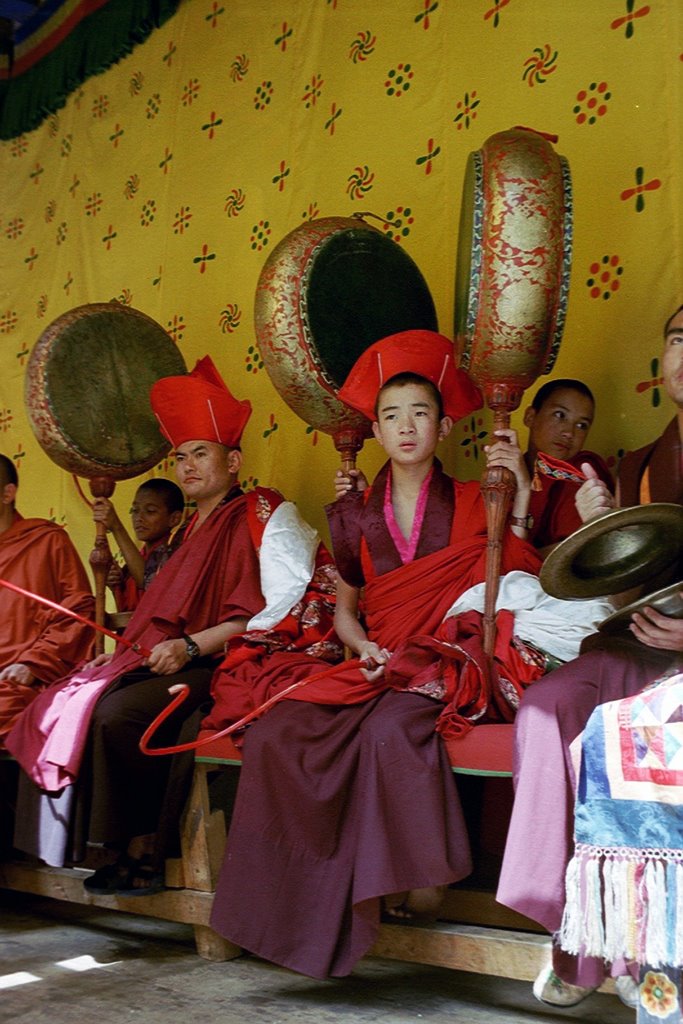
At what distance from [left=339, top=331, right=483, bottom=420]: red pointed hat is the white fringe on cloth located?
152 centimetres

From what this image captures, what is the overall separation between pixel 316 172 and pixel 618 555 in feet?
9.16

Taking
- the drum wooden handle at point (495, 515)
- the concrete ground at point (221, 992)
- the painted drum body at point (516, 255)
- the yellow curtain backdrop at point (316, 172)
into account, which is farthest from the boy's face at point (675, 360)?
the concrete ground at point (221, 992)

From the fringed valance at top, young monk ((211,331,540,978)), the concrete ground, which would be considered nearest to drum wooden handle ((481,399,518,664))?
young monk ((211,331,540,978))

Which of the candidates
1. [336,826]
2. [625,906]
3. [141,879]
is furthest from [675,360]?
[141,879]

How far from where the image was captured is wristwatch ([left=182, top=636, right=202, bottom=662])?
353 centimetres

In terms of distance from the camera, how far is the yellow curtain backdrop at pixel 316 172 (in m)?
3.69

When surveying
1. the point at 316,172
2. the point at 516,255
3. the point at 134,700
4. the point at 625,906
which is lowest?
the point at 625,906

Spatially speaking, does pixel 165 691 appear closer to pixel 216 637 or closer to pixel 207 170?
pixel 216 637

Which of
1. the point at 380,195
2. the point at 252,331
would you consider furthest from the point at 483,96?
the point at 252,331

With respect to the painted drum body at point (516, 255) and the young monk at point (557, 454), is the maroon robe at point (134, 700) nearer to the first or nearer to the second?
the young monk at point (557, 454)

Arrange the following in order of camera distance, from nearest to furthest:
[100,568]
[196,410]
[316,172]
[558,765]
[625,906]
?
[625,906] → [558,765] → [196,410] → [100,568] → [316,172]

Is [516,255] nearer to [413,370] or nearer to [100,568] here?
[413,370]

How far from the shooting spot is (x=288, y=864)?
275cm

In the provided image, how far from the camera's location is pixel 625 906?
2.10 metres
